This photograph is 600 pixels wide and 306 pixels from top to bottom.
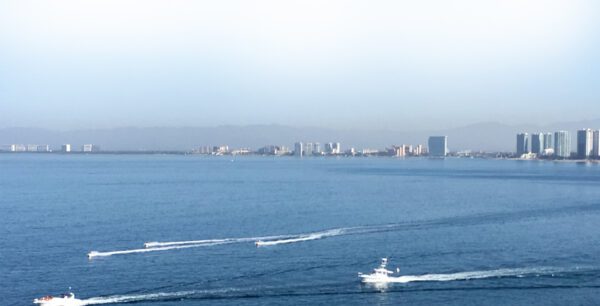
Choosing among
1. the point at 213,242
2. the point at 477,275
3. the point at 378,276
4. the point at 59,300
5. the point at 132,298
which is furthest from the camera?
the point at 213,242

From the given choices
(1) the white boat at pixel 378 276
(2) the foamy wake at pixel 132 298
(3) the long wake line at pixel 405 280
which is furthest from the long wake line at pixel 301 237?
(1) the white boat at pixel 378 276

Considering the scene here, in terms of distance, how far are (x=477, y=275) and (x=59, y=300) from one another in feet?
54.4

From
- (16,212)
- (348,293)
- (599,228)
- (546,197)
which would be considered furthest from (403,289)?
(546,197)

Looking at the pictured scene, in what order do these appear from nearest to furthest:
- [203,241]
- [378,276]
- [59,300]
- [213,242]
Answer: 1. [59,300]
2. [378,276]
3. [213,242]
4. [203,241]

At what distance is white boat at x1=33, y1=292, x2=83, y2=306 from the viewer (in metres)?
25.8

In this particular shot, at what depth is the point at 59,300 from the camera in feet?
84.7

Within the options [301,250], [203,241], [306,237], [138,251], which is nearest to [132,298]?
[138,251]

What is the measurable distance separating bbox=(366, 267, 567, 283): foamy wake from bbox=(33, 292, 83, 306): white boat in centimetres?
1225

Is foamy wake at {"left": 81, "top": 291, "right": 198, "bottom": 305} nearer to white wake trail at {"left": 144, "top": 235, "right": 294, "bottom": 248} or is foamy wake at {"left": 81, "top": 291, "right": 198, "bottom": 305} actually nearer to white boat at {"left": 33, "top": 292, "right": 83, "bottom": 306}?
white boat at {"left": 33, "top": 292, "right": 83, "bottom": 306}

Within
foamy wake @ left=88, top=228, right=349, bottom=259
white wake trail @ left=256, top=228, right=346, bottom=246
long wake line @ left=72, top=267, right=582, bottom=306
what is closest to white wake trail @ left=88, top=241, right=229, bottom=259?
foamy wake @ left=88, top=228, right=349, bottom=259

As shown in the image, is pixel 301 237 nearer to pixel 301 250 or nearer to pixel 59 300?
pixel 301 250

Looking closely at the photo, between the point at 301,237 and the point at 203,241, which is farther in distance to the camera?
the point at 301,237

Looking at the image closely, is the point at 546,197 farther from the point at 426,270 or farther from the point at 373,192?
the point at 426,270

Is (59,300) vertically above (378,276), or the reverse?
(378,276)
